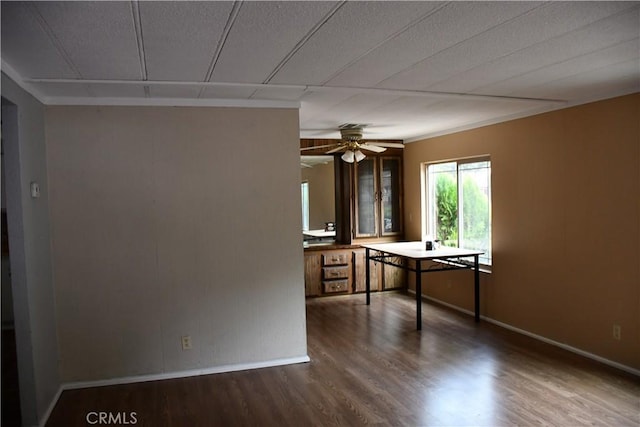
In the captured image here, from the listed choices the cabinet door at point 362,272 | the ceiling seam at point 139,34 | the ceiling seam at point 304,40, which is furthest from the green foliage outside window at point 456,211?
the ceiling seam at point 139,34

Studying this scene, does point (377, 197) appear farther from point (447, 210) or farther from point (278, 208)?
point (278, 208)

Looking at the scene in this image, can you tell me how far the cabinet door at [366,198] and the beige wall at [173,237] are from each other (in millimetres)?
2927

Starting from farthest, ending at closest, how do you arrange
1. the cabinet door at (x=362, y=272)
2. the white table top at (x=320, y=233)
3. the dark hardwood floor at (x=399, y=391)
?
the white table top at (x=320, y=233)
the cabinet door at (x=362, y=272)
the dark hardwood floor at (x=399, y=391)

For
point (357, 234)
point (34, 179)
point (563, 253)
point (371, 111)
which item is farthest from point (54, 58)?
point (357, 234)

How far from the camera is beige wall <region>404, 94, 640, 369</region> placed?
378 centimetres

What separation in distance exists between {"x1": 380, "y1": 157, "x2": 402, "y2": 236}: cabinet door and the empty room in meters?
1.85

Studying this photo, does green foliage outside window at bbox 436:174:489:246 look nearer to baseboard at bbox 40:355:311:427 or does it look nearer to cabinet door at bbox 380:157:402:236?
cabinet door at bbox 380:157:402:236

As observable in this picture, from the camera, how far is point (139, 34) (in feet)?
7.43

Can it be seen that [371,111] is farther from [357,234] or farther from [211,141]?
[357,234]

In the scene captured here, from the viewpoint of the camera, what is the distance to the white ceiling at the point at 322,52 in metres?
2.04

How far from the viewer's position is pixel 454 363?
4086mm

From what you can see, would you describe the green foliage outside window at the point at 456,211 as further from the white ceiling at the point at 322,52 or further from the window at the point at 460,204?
the white ceiling at the point at 322,52

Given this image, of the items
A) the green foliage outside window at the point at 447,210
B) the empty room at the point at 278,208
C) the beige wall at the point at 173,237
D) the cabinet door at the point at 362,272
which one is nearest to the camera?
the empty room at the point at 278,208

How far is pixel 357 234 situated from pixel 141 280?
12.2ft
